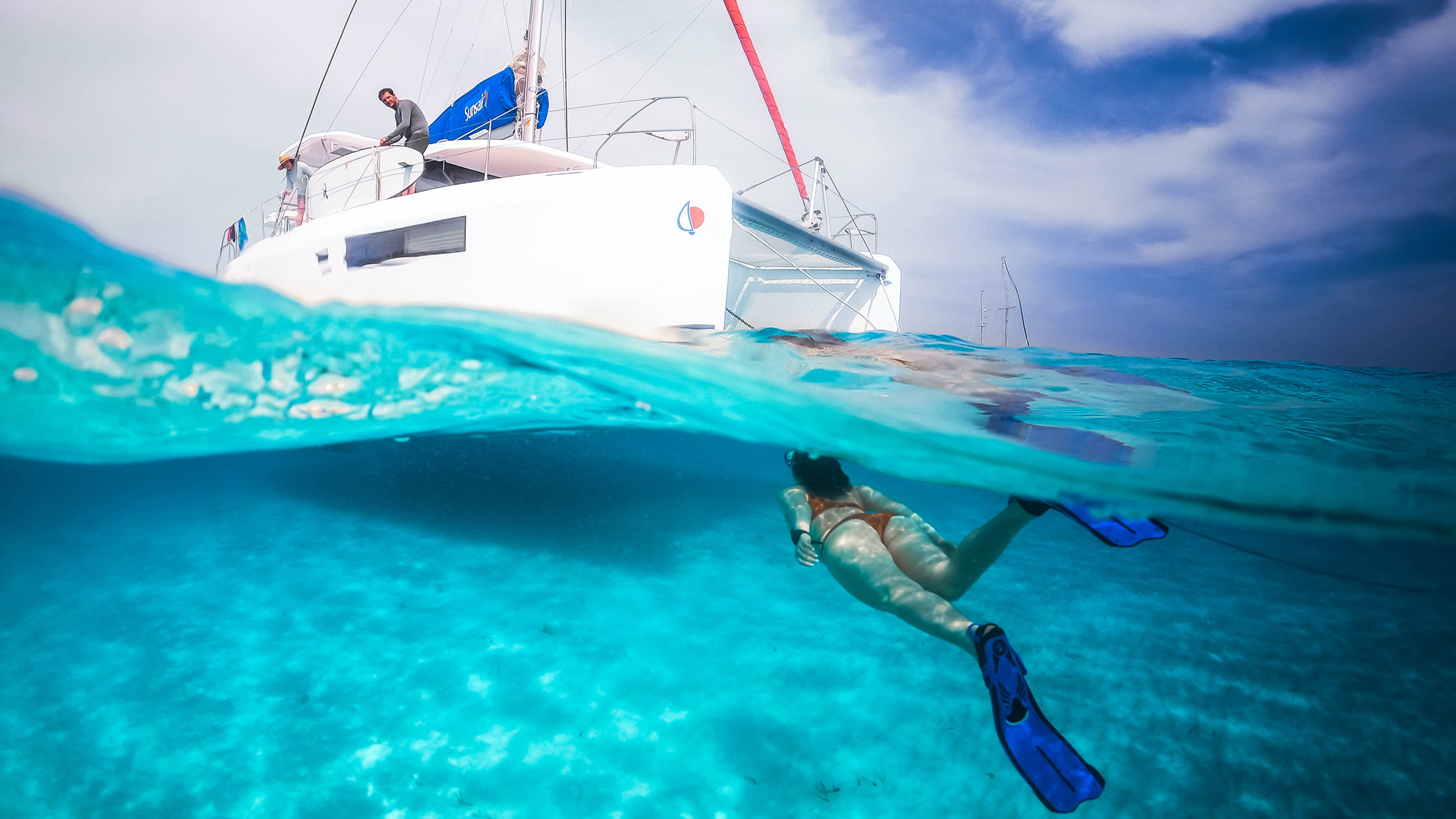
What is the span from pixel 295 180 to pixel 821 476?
11.4 m

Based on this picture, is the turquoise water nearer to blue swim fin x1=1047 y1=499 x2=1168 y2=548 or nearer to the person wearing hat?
blue swim fin x1=1047 y1=499 x2=1168 y2=548

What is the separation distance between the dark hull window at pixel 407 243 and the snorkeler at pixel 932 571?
4.69 meters

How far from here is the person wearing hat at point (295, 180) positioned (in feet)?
33.4

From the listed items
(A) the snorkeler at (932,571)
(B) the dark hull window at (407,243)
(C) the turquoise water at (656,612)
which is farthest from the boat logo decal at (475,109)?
(A) the snorkeler at (932,571)

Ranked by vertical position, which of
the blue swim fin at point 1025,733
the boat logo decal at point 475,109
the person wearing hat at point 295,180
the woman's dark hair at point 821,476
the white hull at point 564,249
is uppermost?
the boat logo decal at point 475,109

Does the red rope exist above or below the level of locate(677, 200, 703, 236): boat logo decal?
above

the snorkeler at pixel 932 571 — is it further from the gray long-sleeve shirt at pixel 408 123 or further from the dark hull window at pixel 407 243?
the gray long-sleeve shirt at pixel 408 123

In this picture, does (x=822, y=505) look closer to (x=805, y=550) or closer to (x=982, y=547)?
(x=805, y=550)

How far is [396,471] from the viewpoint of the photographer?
15422 mm

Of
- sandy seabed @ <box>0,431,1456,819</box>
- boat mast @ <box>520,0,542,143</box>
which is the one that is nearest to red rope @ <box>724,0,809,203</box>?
boat mast @ <box>520,0,542,143</box>

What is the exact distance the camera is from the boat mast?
28.6 feet

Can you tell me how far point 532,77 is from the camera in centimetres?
895

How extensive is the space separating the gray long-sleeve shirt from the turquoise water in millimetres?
4191

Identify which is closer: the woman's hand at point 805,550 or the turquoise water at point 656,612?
the woman's hand at point 805,550
